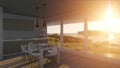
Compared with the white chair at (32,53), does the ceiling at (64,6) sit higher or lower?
higher

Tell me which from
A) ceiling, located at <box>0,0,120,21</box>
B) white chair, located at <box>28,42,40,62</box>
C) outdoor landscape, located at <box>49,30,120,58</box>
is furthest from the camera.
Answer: outdoor landscape, located at <box>49,30,120,58</box>

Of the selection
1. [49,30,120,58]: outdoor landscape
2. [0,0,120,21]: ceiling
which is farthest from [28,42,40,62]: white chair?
[49,30,120,58]: outdoor landscape

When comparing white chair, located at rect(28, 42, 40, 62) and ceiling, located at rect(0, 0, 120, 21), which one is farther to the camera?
white chair, located at rect(28, 42, 40, 62)

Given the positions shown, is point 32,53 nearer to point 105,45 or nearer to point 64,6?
point 64,6

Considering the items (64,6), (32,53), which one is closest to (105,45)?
(64,6)

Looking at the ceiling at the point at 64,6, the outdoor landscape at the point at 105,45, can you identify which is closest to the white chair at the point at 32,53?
the ceiling at the point at 64,6

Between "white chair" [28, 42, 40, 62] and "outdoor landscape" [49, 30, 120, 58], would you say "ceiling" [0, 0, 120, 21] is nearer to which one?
"white chair" [28, 42, 40, 62]

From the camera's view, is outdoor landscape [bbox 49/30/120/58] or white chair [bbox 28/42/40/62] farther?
outdoor landscape [bbox 49/30/120/58]

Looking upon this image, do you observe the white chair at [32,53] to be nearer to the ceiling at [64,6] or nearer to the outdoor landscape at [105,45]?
the ceiling at [64,6]

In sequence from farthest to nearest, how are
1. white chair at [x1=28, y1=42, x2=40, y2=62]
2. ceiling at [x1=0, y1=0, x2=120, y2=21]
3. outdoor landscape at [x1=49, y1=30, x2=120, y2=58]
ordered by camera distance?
outdoor landscape at [x1=49, y1=30, x2=120, y2=58]
white chair at [x1=28, y1=42, x2=40, y2=62]
ceiling at [x1=0, y1=0, x2=120, y2=21]

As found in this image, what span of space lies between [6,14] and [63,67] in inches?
195

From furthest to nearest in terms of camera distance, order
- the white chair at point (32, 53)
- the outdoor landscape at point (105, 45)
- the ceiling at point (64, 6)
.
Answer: the outdoor landscape at point (105, 45) → the white chair at point (32, 53) → the ceiling at point (64, 6)

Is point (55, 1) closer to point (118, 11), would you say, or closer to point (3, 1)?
point (3, 1)

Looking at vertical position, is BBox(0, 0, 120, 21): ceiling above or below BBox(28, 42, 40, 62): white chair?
above
